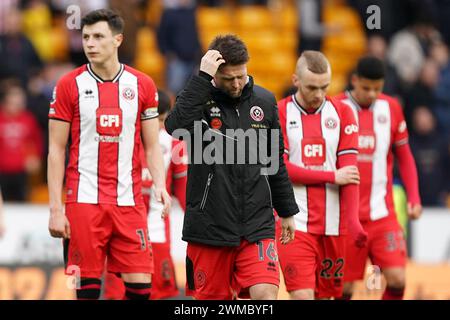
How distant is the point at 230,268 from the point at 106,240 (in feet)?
4.11

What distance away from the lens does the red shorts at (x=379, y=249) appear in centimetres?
1105

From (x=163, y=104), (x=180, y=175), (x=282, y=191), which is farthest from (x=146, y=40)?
(x=282, y=191)

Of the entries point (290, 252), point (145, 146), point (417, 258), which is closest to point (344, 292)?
point (290, 252)

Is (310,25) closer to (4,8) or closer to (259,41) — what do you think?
(259,41)

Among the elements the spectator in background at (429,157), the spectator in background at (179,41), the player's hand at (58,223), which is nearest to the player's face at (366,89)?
the player's hand at (58,223)

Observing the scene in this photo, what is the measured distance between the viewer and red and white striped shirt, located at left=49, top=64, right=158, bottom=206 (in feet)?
31.4

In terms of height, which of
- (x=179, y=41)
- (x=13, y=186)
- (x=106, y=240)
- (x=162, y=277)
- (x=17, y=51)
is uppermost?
(x=179, y=41)

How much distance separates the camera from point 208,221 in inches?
345

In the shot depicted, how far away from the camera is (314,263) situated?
10.1m

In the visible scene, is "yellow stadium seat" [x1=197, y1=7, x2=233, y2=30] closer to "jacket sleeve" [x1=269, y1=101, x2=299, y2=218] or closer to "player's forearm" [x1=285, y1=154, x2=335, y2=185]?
"player's forearm" [x1=285, y1=154, x2=335, y2=185]

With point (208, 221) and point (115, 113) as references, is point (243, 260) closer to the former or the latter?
point (208, 221)

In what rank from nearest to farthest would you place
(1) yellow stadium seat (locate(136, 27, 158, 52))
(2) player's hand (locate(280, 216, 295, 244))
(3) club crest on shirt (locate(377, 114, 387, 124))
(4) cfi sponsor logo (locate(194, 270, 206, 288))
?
(4) cfi sponsor logo (locate(194, 270, 206, 288)) < (2) player's hand (locate(280, 216, 295, 244)) < (3) club crest on shirt (locate(377, 114, 387, 124)) < (1) yellow stadium seat (locate(136, 27, 158, 52))

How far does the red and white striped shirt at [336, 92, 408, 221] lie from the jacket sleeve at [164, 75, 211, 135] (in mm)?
2771

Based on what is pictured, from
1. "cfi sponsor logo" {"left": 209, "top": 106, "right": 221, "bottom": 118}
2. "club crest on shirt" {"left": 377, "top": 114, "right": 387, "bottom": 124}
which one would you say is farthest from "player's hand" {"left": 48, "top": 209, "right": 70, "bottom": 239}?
"club crest on shirt" {"left": 377, "top": 114, "right": 387, "bottom": 124}
